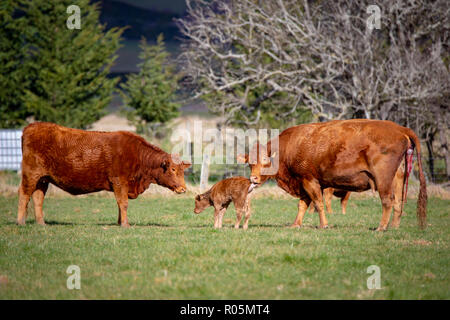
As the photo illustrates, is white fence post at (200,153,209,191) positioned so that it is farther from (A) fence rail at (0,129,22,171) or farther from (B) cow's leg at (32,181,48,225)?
(A) fence rail at (0,129,22,171)

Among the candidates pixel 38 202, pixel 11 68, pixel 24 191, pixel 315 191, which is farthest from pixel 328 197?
pixel 11 68

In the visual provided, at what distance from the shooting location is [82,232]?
1105cm

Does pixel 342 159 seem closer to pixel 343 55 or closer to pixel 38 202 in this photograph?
pixel 38 202

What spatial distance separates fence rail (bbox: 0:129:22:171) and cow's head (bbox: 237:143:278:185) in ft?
78.5

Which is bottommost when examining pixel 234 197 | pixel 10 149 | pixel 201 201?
pixel 201 201

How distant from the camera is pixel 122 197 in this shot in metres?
12.2

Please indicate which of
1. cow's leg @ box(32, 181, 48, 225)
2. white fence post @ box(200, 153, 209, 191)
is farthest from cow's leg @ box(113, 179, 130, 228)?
white fence post @ box(200, 153, 209, 191)

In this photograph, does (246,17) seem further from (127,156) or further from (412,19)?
(127,156)

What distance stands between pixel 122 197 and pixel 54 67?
84.3 feet

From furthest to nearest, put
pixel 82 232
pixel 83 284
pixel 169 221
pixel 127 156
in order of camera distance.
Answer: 1. pixel 169 221
2. pixel 127 156
3. pixel 82 232
4. pixel 83 284

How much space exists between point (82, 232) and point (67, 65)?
2740 centimetres

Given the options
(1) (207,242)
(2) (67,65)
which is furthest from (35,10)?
(1) (207,242)

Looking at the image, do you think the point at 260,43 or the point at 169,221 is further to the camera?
the point at 260,43

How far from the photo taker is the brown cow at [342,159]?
448 inches
